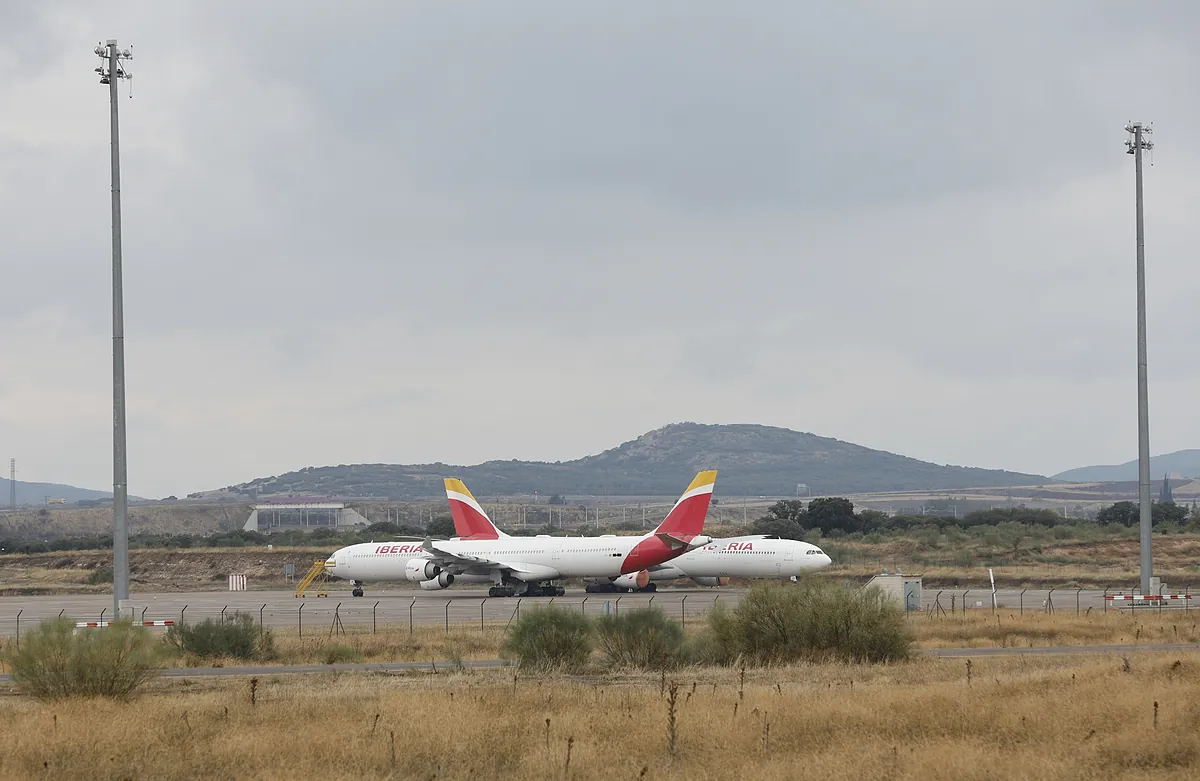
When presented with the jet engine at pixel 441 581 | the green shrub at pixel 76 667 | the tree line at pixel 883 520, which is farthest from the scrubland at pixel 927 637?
the tree line at pixel 883 520

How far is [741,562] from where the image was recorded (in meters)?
62.4

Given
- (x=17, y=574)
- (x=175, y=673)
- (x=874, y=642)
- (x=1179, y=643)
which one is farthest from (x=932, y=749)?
(x=17, y=574)

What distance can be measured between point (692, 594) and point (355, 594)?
57.2 ft

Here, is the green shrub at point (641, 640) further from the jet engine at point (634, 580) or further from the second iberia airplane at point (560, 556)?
the jet engine at point (634, 580)

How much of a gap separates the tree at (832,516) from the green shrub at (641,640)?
77.1 meters

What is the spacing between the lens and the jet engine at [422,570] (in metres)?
62.5

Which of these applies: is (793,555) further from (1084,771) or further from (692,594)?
(1084,771)

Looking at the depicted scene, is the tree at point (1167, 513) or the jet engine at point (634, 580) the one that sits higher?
the tree at point (1167, 513)

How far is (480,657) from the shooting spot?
29.5 meters

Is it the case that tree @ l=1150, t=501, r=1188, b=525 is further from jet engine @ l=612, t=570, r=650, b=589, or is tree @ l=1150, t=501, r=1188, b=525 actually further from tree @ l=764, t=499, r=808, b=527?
jet engine @ l=612, t=570, r=650, b=589

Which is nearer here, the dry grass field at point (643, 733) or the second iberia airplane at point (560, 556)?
the dry grass field at point (643, 733)

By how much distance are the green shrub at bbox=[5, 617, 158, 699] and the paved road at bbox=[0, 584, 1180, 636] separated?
1880cm

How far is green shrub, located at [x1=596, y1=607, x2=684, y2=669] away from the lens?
2583 centimetres

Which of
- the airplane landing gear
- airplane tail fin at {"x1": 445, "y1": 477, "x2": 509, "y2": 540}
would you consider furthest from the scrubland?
airplane tail fin at {"x1": 445, "y1": 477, "x2": 509, "y2": 540}
